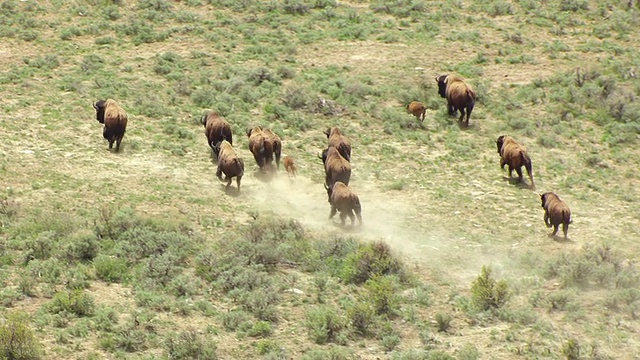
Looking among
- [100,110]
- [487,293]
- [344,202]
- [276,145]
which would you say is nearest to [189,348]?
[487,293]

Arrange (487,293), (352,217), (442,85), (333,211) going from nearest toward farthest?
(487,293) → (352,217) → (333,211) → (442,85)

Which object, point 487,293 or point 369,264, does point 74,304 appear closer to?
point 369,264

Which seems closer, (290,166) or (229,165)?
(229,165)

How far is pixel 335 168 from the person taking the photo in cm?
2036

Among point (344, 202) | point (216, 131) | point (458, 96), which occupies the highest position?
point (458, 96)

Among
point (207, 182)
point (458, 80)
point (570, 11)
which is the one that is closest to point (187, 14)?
point (458, 80)

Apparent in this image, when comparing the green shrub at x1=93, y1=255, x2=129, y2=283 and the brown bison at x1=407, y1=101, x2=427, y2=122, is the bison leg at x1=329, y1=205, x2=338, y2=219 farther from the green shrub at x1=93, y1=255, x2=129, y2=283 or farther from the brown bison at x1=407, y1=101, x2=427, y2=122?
the brown bison at x1=407, y1=101, x2=427, y2=122

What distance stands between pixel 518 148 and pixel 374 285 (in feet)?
27.8

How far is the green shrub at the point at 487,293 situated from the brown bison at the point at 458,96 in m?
11.0

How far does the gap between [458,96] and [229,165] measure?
909cm

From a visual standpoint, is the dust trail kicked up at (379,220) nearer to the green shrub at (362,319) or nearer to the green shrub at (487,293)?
the green shrub at (487,293)

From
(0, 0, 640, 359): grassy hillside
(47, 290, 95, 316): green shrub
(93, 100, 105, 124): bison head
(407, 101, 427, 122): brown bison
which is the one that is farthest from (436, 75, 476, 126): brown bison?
(47, 290, 95, 316): green shrub

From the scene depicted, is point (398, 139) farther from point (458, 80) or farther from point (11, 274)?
point (11, 274)

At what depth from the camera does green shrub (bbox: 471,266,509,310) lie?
15359 mm
